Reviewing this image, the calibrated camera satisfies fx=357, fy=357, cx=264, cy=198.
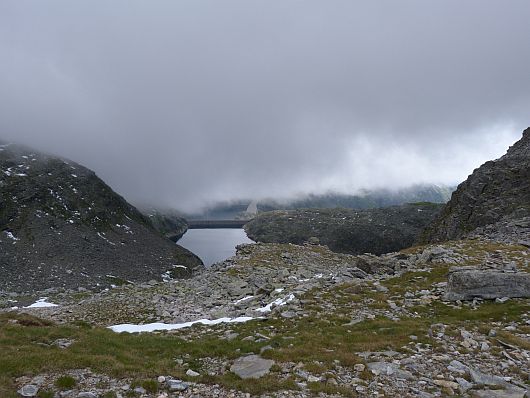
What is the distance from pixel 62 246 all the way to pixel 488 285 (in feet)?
503

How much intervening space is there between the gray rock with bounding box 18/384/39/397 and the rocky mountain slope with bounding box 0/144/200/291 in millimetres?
96828

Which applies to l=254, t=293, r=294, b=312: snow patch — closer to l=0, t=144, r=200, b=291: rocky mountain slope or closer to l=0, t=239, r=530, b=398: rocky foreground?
l=0, t=239, r=530, b=398: rocky foreground

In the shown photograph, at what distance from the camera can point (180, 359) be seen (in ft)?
56.2

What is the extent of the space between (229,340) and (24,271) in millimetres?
119422

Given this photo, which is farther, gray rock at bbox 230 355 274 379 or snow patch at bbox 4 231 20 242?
snow patch at bbox 4 231 20 242

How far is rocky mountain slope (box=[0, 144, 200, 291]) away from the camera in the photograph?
11308 centimetres

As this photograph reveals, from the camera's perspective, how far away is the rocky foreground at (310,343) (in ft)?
44.0

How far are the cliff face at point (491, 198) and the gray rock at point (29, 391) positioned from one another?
7024 centimetres

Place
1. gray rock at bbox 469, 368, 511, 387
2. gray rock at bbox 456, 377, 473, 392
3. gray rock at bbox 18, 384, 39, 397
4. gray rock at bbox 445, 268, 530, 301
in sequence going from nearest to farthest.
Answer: gray rock at bbox 456, 377, 473, 392, gray rock at bbox 469, 368, 511, 387, gray rock at bbox 18, 384, 39, 397, gray rock at bbox 445, 268, 530, 301

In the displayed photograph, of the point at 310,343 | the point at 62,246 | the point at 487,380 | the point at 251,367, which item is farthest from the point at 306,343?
the point at 62,246

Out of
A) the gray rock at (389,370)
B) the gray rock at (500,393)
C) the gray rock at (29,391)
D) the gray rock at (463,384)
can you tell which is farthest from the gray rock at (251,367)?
the gray rock at (500,393)

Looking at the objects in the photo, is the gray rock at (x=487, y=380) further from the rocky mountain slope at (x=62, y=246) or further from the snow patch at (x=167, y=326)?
the rocky mountain slope at (x=62, y=246)

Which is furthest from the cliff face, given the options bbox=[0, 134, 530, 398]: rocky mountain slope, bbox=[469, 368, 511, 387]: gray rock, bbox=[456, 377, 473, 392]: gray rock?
bbox=[456, 377, 473, 392]: gray rock

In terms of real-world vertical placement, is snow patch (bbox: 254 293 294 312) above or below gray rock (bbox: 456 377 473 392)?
below
